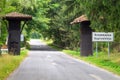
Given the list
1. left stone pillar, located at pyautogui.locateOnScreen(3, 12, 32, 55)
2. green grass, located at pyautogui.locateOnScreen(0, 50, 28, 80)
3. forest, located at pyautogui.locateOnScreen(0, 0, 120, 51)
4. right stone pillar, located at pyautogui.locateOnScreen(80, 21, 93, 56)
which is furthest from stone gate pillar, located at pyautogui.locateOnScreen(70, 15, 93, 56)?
green grass, located at pyautogui.locateOnScreen(0, 50, 28, 80)

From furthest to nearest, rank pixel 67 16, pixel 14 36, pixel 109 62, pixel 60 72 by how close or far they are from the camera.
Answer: pixel 67 16
pixel 14 36
pixel 109 62
pixel 60 72

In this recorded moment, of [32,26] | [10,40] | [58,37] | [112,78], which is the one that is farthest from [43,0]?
[112,78]

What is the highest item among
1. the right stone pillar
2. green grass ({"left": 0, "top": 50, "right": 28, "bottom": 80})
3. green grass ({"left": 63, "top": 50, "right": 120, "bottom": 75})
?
the right stone pillar

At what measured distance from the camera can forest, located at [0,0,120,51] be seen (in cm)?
2458

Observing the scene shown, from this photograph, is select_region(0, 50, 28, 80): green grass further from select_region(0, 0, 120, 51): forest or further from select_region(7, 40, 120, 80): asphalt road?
select_region(0, 0, 120, 51): forest

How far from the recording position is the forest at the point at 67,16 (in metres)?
24.6

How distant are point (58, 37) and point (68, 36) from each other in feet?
36.2

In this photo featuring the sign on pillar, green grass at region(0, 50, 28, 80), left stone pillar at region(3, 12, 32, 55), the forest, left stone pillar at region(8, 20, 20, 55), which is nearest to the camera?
green grass at region(0, 50, 28, 80)

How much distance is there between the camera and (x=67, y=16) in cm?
6575

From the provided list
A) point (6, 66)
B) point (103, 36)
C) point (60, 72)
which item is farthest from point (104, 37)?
point (60, 72)

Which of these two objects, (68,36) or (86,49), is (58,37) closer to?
(68,36)

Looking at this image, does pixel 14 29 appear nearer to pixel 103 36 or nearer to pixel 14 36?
pixel 14 36

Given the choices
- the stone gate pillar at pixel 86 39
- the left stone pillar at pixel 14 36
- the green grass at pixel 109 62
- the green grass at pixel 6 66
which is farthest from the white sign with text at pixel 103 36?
the left stone pillar at pixel 14 36

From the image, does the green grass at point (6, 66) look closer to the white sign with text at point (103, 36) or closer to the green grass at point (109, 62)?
the green grass at point (109, 62)
